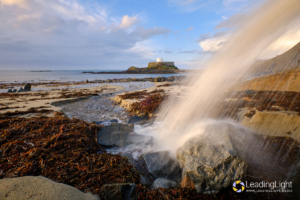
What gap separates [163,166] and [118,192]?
1.84 meters

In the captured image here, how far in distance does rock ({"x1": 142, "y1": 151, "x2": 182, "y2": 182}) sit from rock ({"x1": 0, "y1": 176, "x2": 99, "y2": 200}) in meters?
1.76

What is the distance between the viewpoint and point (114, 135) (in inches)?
224

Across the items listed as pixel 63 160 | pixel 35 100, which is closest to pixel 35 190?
pixel 63 160

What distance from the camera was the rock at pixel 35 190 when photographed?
2.14 metres

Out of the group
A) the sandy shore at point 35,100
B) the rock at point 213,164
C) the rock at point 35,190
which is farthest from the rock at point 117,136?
the sandy shore at point 35,100

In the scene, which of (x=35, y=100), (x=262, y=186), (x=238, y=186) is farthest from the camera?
(x=35, y=100)

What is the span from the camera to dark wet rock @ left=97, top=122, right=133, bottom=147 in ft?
17.8

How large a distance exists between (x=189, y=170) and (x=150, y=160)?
1.45 m

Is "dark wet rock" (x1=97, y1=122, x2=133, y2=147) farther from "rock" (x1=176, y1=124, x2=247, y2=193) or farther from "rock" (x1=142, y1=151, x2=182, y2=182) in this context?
"rock" (x1=176, y1=124, x2=247, y2=193)

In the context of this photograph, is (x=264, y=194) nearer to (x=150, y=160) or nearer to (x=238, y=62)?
(x=150, y=160)

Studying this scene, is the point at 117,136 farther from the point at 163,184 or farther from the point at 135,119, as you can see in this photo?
the point at 135,119

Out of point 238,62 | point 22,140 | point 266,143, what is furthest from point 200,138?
point 22,140

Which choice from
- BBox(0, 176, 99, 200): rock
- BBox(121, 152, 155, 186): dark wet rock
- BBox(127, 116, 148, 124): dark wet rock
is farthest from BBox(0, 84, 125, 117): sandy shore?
BBox(0, 176, 99, 200): rock

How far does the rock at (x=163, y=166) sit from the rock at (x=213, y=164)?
0.47 m
